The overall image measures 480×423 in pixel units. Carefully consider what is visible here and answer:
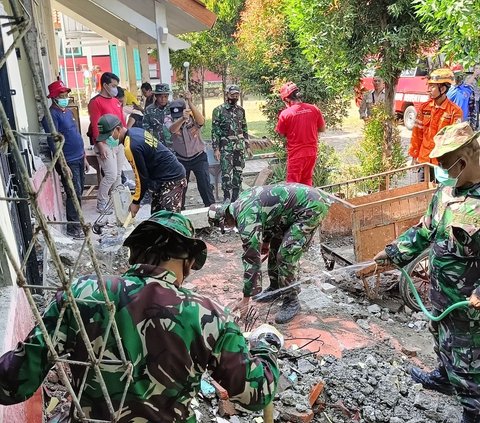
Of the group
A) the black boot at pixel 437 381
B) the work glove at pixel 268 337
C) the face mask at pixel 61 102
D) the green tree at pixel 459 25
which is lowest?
the black boot at pixel 437 381

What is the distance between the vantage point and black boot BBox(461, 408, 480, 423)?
339 centimetres

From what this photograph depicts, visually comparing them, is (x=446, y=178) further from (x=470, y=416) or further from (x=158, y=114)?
(x=158, y=114)

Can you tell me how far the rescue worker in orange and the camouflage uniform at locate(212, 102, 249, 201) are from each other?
246 centimetres

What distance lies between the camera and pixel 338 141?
1521 cm

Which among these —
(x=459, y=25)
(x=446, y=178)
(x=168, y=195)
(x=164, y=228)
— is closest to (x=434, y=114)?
(x=459, y=25)

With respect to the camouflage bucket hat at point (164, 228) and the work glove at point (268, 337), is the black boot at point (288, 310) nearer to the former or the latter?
the work glove at point (268, 337)

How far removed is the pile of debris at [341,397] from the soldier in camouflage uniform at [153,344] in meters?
1.46

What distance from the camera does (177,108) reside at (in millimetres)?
7742

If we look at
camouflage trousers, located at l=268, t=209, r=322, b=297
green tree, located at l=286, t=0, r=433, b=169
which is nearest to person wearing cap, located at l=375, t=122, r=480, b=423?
camouflage trousers, located at l=268, t=209, r=322, b=297

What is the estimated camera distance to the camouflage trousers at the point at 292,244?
15.5 ft

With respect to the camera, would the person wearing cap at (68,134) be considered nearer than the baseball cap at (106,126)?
No

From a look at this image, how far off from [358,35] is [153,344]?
22.4 ft

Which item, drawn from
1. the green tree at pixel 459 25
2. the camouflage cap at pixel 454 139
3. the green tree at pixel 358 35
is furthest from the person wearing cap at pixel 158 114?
the camouflage cap at pixel 454 139

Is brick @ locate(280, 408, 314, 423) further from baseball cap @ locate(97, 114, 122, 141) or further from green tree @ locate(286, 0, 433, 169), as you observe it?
green tree @ locate(286, 0, 433, 169)
